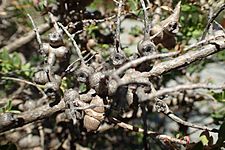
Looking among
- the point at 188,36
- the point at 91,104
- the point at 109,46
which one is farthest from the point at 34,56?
the point at 91,104

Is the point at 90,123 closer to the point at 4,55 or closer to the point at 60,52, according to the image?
the point at 60,52

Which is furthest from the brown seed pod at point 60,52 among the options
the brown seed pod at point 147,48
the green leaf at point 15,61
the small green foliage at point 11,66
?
the green leaf at point 15,61

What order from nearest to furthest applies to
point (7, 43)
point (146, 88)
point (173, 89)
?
point (173, 89)
point (146, 88)
point (7, 43)

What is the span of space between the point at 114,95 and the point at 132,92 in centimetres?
4

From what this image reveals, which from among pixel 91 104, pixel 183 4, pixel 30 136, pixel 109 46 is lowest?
pixel 30 136

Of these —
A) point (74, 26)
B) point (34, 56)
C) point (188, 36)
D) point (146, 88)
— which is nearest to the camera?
point (146, 88)

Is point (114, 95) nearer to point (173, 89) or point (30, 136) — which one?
point (173, 89)

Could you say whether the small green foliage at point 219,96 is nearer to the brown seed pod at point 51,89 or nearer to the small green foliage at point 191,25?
the small green foliage at point 191,25

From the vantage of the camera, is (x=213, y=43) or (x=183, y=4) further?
(x=183, y=4)

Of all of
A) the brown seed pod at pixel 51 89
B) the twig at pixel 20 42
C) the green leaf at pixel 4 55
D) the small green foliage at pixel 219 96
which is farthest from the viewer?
the twig at pixel 20 42

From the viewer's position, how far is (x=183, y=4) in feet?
4.36

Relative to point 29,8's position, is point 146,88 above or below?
below

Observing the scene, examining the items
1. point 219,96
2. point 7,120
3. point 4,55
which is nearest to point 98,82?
point 7,120

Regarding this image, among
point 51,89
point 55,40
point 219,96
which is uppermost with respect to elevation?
point 55,40
